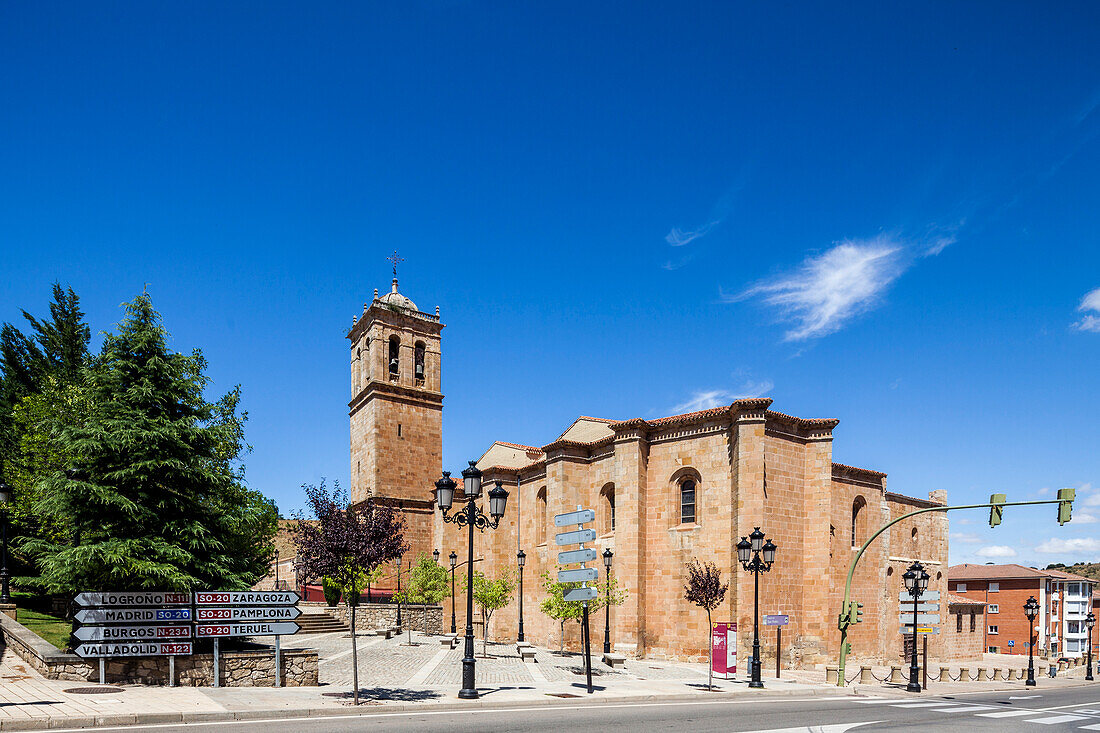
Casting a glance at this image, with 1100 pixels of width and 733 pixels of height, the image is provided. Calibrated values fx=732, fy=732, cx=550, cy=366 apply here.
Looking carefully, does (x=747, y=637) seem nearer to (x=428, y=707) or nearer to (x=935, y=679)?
(x=935, y=679)

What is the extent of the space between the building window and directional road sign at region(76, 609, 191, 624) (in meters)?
21.5

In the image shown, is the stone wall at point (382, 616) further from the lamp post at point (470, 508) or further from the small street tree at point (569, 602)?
the lamp post at point (470, 508)

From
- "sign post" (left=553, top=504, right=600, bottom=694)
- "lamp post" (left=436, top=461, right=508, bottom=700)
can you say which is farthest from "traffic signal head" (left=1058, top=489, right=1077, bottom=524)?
"lamp post" (left=436, top=461, right=508, bottom=700)

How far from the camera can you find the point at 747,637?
28734 mm

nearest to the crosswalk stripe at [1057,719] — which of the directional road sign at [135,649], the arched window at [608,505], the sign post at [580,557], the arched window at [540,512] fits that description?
the sign post at [580,557]

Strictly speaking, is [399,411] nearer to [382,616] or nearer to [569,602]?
[382,616]

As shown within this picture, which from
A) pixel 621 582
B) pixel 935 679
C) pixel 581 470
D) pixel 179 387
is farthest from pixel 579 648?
pixel 179 387

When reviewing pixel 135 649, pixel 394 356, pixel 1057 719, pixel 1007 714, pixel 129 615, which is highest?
pixel 394 356

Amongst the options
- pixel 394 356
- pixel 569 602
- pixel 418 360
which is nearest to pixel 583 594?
pixel 569 602

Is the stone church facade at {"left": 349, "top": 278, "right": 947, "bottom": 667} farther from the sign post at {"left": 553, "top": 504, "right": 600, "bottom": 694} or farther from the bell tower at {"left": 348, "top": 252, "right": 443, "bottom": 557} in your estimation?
the sign post at {"left": 553, "top": 504, "right": 600, "bottom": 694}

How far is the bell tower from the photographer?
162ft

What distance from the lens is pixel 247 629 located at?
1648cm

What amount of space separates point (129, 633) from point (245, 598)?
2331 millimetres

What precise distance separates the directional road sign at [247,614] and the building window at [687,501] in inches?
759
